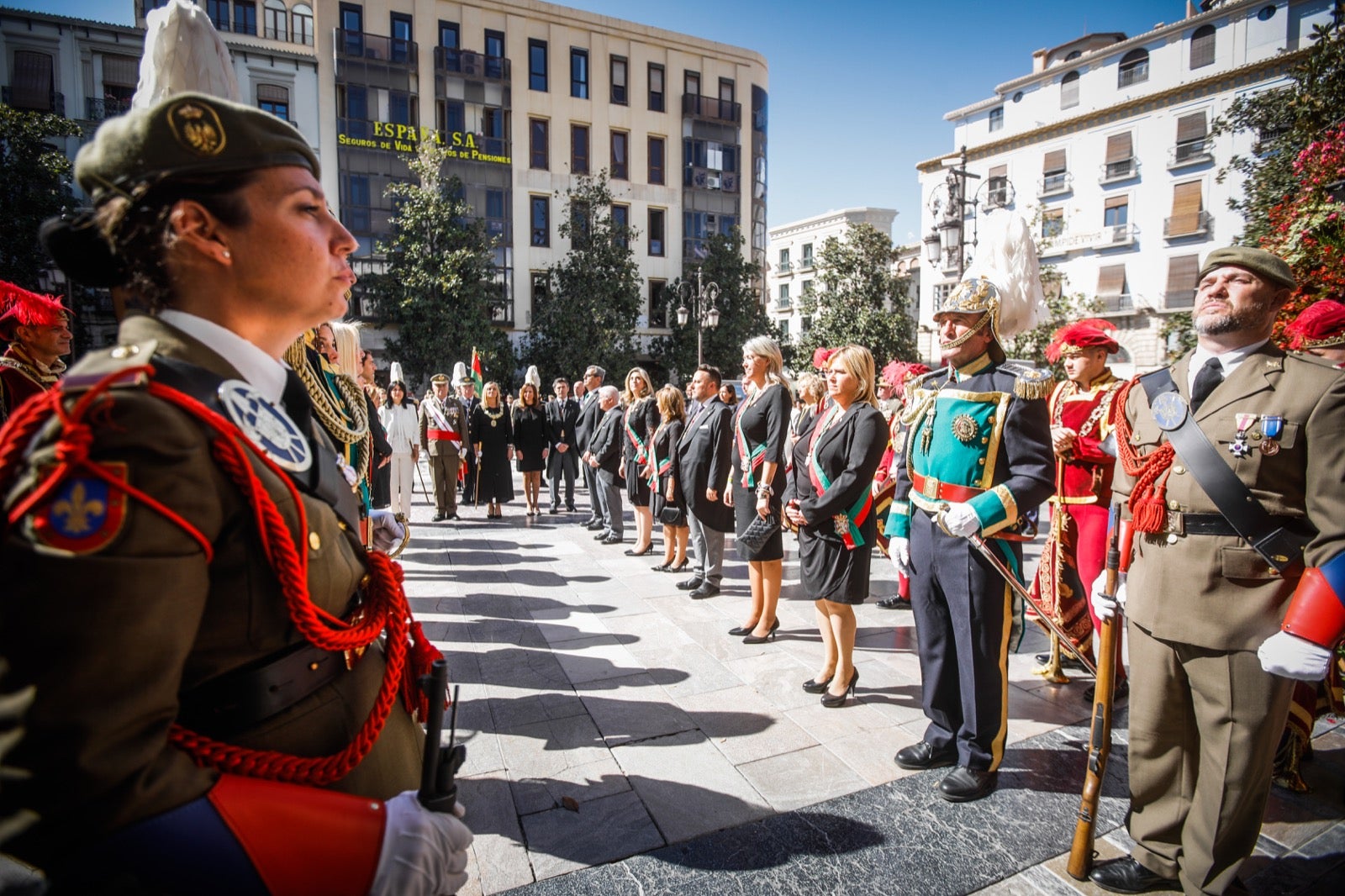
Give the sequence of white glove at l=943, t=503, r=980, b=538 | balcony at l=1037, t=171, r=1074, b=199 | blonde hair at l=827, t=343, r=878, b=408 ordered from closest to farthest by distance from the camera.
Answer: white glove at l=943, t=503, r=980, b=538
blonde hair at l=827, t=343, r=878, b=408
balcony at l=1037, t=171, r=1074, b=199

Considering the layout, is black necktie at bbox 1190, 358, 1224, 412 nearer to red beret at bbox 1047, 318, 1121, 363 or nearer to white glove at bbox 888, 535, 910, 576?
white glove at bbox 888, 535, 910, 576

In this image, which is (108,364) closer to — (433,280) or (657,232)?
(433,280)

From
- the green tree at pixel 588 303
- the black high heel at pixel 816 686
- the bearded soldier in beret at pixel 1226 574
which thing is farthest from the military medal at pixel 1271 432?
the green tree at pixel 588 303

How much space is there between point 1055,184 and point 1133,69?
17.9 feet

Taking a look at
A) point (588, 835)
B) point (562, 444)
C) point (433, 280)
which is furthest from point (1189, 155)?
point (588, 835)

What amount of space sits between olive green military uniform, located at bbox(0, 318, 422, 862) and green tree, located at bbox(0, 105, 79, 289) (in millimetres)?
24721

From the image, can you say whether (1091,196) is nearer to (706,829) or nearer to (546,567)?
(546,567)

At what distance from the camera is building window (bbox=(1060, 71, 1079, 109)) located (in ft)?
106

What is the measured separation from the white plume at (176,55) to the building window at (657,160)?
31452mm

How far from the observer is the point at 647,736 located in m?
3.68

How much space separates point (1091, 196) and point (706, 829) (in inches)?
1447

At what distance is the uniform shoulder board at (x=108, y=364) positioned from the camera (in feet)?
3.16

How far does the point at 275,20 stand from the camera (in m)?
26.0

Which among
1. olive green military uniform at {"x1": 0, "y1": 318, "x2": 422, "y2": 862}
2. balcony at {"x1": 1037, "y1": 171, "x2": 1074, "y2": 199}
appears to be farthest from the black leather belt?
balcony at {"x1": 1037, "y1": 171, "x2": 1074, "y2": 199}
